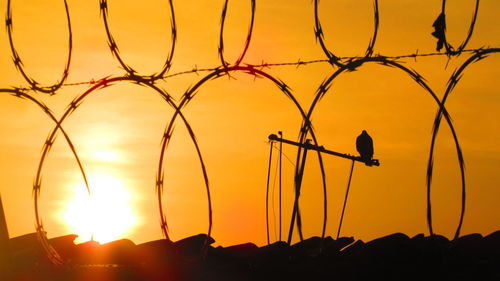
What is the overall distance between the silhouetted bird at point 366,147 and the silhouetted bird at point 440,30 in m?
3.69

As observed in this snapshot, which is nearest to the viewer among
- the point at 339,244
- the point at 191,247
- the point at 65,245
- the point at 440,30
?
the point at 440,30

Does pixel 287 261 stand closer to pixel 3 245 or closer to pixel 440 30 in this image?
pixel 440 30

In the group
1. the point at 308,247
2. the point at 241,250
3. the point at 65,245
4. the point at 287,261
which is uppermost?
the point at 65,245

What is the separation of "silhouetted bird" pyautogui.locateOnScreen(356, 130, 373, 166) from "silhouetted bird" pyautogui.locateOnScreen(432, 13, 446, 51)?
3.69 meters

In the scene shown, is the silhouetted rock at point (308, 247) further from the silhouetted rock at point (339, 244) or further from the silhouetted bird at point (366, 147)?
the silhouetted bird at point (366, 147)

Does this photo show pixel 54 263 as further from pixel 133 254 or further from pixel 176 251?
pixel 176 251

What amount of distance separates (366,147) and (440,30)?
153 inches

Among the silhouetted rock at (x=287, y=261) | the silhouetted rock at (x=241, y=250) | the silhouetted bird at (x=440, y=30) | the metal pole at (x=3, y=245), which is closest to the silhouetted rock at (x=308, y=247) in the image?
the silhouetted rock at (x=287, y=261)

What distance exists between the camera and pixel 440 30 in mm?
17734

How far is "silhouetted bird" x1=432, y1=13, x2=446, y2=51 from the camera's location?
17703 millimetres

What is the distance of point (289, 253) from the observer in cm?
1975

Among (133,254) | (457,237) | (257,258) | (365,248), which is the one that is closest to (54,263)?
(133,254)

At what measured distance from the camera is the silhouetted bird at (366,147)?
2102 cm

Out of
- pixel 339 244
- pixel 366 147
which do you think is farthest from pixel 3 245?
pixel 339 244
